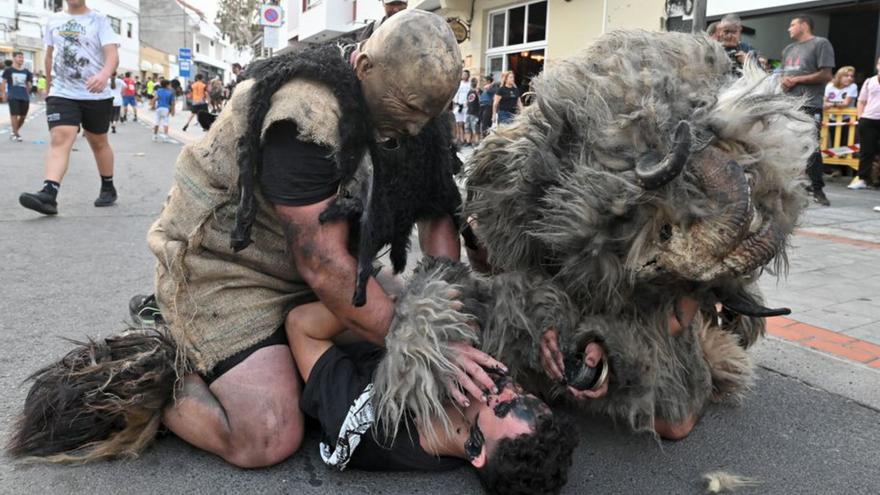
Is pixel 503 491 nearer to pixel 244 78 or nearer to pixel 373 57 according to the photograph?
pixel 373 57

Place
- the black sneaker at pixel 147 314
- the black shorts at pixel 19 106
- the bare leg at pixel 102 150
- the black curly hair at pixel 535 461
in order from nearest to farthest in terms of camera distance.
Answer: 1. the black curly hair at pixel 535 461
2. the black sneaker at pixel 147 314
3. the bare leg at pixel 102 150
4. the black shorts at pixel 19 106

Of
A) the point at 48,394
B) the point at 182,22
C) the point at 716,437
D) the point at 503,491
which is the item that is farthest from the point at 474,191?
the point at 182,22

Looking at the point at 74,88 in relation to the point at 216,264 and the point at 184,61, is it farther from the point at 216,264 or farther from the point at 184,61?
the point at 184,61

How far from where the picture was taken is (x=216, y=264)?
6.81ft

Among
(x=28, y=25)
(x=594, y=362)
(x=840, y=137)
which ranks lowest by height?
(x=594, y=362)

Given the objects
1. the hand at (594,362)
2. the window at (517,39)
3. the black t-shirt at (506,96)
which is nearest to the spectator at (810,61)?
the black t-shirt at (506,96)

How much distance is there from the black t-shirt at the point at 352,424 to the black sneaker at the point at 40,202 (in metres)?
4.32

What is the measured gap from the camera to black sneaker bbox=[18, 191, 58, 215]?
529 cm

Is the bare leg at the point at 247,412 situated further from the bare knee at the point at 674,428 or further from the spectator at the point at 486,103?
the spectator at the point at 486,103

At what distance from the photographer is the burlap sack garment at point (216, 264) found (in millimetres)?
2037

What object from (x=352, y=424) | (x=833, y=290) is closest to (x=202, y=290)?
(x=352, y=424)

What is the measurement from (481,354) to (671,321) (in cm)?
60

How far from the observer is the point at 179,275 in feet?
6.76

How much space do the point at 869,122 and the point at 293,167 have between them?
29.7 ft
